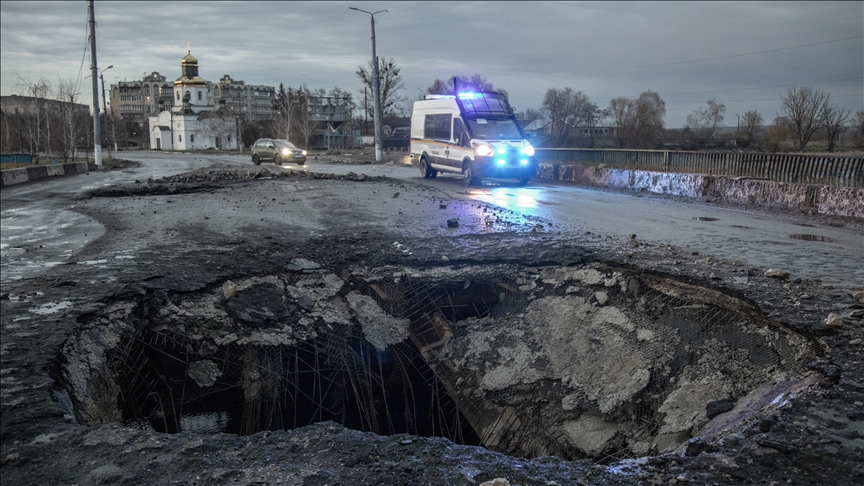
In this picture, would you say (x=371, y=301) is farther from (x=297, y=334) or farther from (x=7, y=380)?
(x=7, y=380)

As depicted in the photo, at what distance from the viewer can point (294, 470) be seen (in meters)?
2.55

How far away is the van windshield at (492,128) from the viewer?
671 inches

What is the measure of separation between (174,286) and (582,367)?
3725 mm

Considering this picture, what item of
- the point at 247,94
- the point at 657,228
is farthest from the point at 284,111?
the point at 247,94

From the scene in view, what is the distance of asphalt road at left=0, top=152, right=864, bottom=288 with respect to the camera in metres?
6.18

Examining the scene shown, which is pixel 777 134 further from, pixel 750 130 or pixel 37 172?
pixel 37 172

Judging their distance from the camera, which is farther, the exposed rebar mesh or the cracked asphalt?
the exposed rebar mesh

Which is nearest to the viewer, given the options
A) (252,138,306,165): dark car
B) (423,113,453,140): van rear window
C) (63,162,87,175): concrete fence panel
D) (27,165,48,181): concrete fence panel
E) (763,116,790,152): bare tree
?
(423,113,453,140): van rear window

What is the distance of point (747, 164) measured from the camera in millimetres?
14727

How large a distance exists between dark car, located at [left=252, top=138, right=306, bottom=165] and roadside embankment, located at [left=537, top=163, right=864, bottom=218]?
17.1 metres

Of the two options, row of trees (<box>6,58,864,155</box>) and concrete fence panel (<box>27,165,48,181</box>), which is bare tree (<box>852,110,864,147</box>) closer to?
row of trees (<box>6,58,864,155</box>)

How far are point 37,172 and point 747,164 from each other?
22767 mm

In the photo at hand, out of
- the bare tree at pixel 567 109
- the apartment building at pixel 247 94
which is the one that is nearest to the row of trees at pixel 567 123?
the bare tree at pixel 567 109

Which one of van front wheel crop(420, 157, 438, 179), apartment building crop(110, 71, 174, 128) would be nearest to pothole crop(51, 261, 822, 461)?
van front wheel crop(420, 157, 438, 179)
